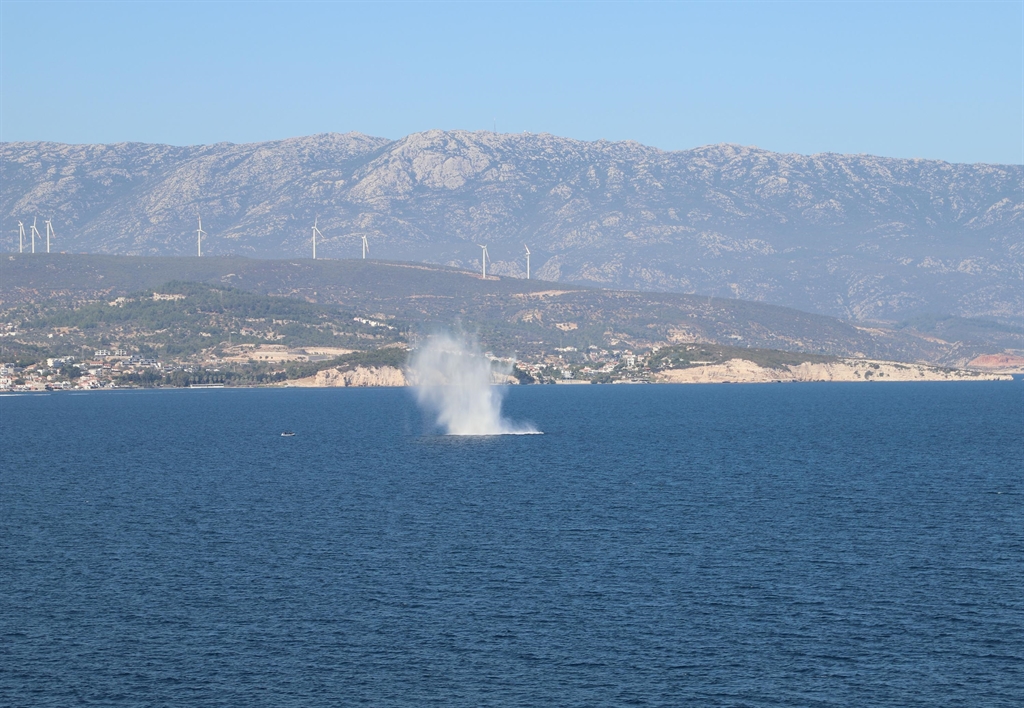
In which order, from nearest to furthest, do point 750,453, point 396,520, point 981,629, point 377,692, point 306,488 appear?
1. point 377,692
2. point 981,629
3. point 396,520
4. point 306,488
5. point 750,453

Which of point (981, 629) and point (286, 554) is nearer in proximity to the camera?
point (981, 629)

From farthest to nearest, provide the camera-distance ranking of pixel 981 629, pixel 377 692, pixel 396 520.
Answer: pixel 396 520 < pixel 981 629 < pixel 377 692

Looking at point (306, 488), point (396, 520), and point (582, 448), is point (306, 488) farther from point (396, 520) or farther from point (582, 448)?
point (582, 448)

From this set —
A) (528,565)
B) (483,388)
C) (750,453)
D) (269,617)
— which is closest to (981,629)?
(528,565)

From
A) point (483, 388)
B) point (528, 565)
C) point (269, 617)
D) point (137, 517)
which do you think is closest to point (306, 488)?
point (137, 517)

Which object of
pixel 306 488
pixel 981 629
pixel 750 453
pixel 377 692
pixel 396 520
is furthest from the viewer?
pixel 750 453

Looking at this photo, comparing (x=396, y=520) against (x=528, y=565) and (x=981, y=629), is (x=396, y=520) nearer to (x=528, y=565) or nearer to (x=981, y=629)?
(x=528, y=565)
